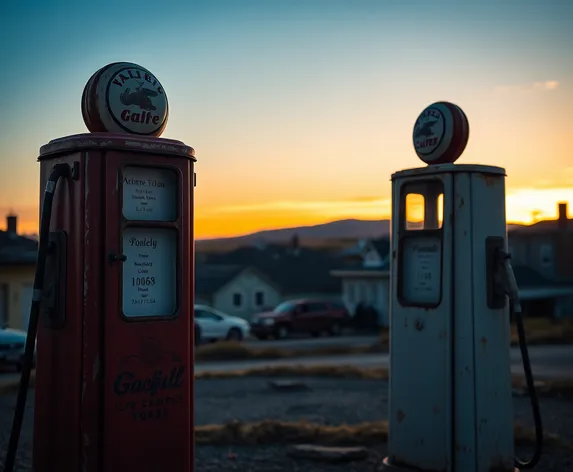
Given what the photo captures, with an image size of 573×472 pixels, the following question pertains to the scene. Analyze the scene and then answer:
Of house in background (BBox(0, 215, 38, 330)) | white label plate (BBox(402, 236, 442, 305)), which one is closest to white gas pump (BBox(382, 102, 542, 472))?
white label plate (BBox(402, 236, 442, 305))

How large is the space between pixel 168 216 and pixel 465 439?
3101 mm

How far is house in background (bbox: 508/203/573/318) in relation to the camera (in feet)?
126

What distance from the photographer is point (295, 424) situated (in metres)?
8.73

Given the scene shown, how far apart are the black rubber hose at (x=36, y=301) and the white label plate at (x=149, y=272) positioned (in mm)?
422

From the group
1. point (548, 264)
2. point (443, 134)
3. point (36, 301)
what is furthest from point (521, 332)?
point (548, 264)

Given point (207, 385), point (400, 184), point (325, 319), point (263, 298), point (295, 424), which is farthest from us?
point (263, 298)

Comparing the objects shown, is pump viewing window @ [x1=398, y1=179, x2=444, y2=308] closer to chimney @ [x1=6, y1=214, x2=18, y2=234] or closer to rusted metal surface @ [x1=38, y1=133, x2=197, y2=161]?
rusted metal surface @ [x1=38, y1=133, x2=197, y2=161]

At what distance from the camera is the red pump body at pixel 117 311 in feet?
13.3

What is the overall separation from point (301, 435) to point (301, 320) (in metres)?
23.4

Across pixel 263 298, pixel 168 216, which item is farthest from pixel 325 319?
pixel 168 216

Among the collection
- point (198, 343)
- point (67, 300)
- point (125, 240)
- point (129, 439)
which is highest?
point (125, 240)

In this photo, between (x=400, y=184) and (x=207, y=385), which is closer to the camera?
(x=400, y=184)

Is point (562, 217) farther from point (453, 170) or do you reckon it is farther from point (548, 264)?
point (453, 170)

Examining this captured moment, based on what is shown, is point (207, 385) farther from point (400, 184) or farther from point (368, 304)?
point (368, 304)
